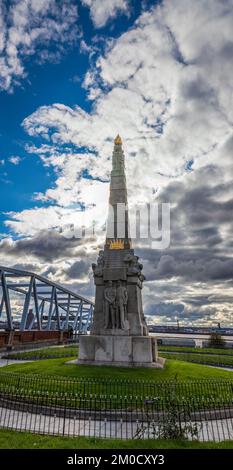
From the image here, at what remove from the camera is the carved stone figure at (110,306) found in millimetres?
19844

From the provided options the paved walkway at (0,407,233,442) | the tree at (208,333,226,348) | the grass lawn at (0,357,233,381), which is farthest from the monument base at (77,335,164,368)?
the tree at (208,333,226,348)

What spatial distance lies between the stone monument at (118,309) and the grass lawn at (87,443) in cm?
1081

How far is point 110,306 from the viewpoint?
20156mm

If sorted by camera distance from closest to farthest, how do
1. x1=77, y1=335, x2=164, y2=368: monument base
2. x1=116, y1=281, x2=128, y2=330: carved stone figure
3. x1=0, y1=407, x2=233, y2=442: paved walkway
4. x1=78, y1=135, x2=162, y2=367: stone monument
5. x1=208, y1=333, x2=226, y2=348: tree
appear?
x1=0, y1=407, x2=233, y2=442: paved walkway, x1=77, y1=335, x2=164, y2=368: monument base, x1=78, y1=135, x2=162, y2=367: stone monument, x1=116, y1=281, x2=128, y2=330: carved stone figure, x1=208, y1=333, x2=226, y2=348: tree

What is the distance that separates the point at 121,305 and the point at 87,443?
40.7ft

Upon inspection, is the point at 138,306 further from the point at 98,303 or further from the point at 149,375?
the point at 149,375

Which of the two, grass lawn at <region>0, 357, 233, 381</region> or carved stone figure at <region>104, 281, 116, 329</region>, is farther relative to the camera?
carved stone figure at <region>104, 281, 116, 329</region>

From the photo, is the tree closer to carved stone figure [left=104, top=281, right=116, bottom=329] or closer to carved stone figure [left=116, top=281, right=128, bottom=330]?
carved stone figure [left=116, top=281, right=128, bottom=330]

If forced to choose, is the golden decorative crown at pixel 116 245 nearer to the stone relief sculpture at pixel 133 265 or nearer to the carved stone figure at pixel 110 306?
the stone relief sculpture at pixel 133 265

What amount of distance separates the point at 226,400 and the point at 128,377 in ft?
16.7

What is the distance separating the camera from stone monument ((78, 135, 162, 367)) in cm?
1881
